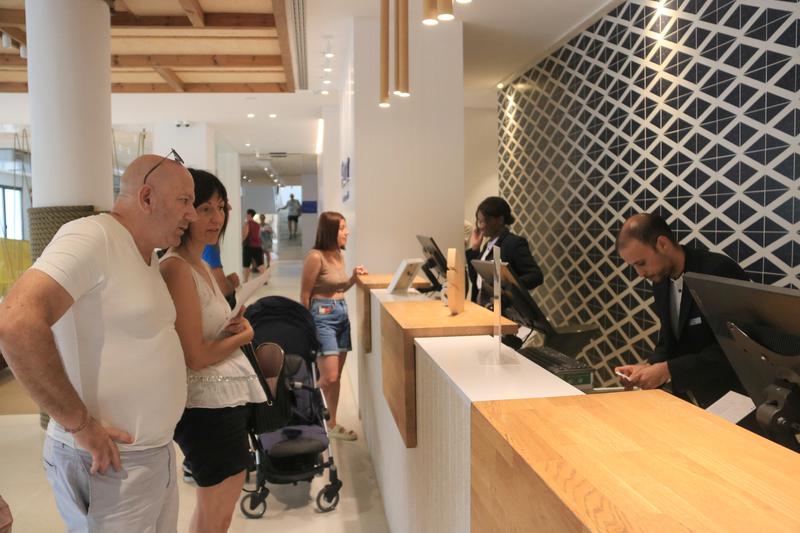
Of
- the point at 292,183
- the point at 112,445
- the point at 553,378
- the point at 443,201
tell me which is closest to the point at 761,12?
the point at 443,201

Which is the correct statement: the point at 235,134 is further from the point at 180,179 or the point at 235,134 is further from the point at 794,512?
the point at 794,512

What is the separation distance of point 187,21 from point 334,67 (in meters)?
1.80

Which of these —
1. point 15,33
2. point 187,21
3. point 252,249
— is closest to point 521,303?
point 187,21

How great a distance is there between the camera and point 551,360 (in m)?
1.83

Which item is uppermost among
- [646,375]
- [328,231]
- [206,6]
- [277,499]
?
[206,6]

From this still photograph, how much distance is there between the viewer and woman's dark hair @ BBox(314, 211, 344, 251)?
4148 millimetres

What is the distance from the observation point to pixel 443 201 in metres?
5.16

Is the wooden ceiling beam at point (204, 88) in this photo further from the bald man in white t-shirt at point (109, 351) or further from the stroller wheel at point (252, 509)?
the bald man in white t-shirt at point (109, 351)

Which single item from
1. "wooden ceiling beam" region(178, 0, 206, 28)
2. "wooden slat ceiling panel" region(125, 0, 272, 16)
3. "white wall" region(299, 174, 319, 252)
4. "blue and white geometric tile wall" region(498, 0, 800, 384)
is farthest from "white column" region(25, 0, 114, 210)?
"white wall" region(299, 174, 319, 252)

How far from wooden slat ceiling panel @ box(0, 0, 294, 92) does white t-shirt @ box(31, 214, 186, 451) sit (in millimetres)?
3642

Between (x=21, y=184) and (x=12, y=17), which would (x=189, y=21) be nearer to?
(x=12, y=17)

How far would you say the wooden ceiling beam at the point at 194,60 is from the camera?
617cm

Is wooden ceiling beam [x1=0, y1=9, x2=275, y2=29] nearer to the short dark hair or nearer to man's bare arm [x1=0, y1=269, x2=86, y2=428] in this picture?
the short dark hair

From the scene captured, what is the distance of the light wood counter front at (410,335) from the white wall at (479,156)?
6357 mm
